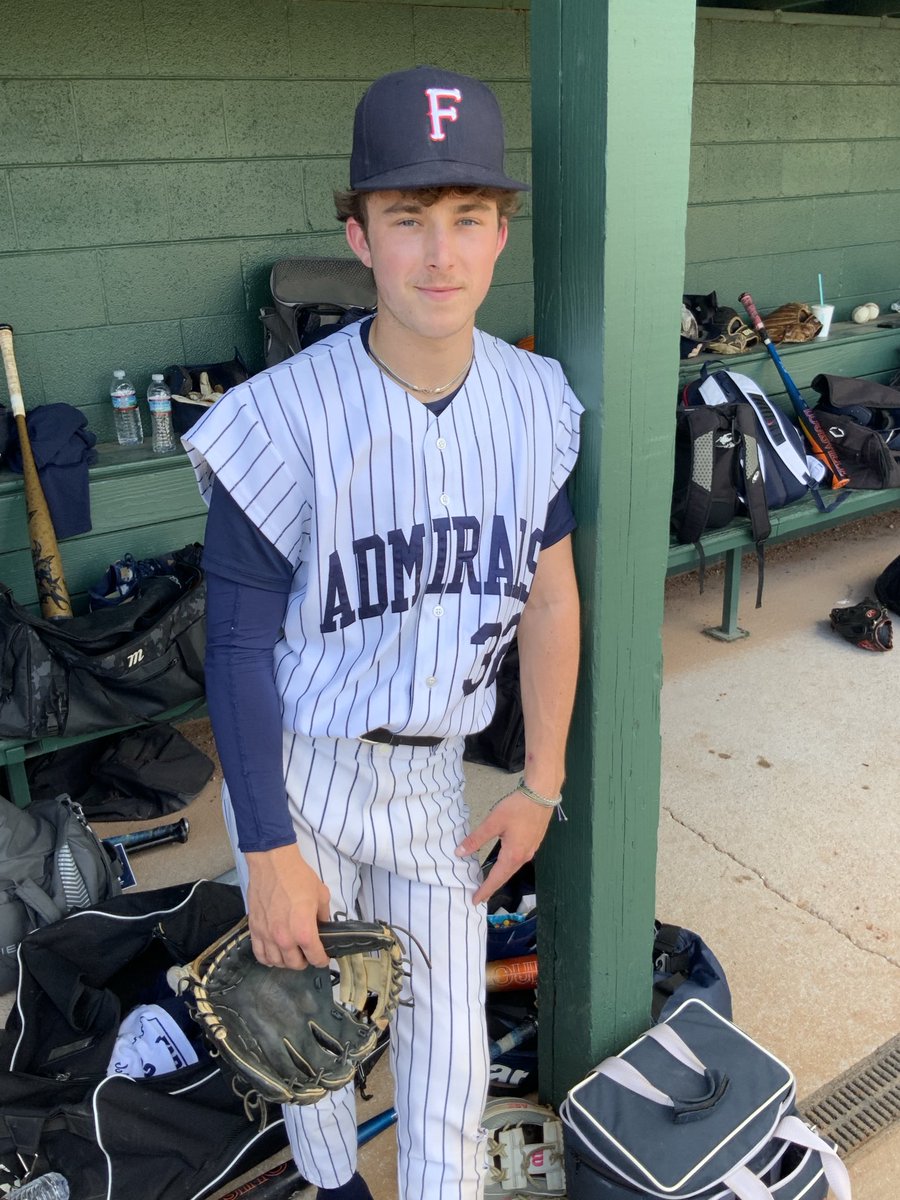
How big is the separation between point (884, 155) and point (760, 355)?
158cm

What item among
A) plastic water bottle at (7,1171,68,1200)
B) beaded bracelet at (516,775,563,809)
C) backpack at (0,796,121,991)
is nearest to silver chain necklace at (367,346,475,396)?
beaded bracelet at (516,775,563,809)

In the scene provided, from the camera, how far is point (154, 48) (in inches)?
130

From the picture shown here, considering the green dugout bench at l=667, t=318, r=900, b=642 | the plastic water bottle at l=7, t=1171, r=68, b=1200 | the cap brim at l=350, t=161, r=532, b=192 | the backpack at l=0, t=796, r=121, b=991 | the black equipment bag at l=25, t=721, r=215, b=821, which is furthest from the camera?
the green dugout bench at l=667, t=318, r=900, b=642

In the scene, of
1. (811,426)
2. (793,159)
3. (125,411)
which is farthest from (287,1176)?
(793,159)

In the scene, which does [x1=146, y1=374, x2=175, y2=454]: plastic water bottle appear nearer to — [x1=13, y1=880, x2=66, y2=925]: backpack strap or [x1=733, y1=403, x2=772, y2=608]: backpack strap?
[x1=13, y1=880, x2=66, y2=925]: backpack strap

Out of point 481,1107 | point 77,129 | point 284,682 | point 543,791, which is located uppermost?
point 77,129

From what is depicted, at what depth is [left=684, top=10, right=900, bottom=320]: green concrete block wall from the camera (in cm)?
461

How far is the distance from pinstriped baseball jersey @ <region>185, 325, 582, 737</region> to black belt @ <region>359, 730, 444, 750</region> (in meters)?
0.03

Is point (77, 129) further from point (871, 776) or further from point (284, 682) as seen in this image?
point (871, 776)

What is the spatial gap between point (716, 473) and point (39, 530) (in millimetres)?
2318

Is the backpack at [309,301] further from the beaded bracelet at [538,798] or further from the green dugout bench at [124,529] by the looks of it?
the beaded bracelet at [538,798]

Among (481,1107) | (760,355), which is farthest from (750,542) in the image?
(481,1107)

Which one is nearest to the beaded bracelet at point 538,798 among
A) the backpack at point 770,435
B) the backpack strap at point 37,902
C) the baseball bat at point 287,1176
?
the baseball bat at point 287,1176

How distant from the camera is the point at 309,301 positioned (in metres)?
3.59
